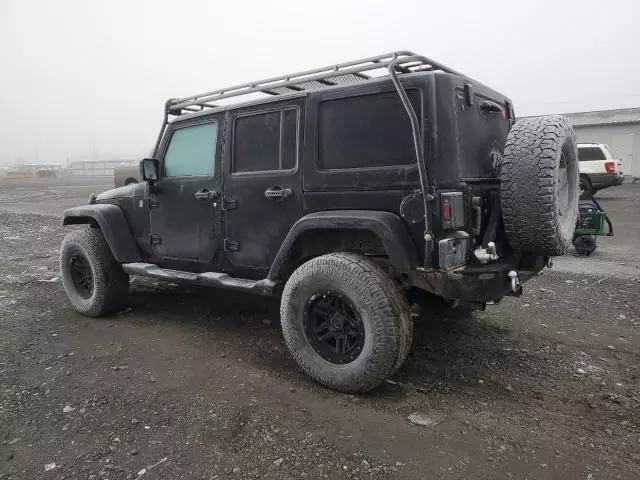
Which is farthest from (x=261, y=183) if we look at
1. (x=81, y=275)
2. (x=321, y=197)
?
(x=81, y=275)

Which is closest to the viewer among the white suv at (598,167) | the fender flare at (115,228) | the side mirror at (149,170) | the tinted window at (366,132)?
the tinted window at (366,132)

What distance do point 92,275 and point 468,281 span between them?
3.77m

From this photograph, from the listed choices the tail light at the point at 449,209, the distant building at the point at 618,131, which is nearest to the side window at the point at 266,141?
the tail light at the point at 449,209

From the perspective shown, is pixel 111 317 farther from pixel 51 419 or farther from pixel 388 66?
pixel 388 66

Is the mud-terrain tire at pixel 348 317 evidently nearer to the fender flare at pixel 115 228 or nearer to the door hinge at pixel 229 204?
the door hinge at pixel 229 204

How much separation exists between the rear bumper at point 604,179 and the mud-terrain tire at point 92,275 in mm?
14707

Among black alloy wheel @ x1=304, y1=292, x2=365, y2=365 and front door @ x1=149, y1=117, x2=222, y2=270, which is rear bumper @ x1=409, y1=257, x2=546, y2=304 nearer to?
black alloy wheel @ x1=304, y1=292, x2=365, y2=365

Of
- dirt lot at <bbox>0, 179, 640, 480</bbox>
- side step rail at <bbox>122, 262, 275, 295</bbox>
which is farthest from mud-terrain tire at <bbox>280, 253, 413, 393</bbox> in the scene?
side step rail at <bbox>122, 262, 275, 295</bbox>

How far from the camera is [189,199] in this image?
14.4 feet

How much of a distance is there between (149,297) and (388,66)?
404 centimetres

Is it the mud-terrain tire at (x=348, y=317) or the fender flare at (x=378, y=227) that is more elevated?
the fender flare at (x=378, y=227)

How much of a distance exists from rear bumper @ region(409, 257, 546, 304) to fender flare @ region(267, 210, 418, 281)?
126mm

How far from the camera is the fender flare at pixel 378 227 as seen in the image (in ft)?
9.76

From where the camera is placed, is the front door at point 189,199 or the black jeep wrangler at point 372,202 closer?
the black jeep wrangler at point 372,202
